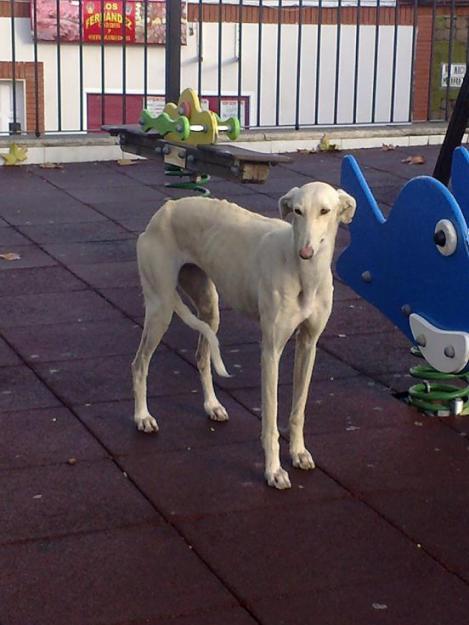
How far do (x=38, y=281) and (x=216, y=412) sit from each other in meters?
2.35

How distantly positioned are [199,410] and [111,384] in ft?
1.66

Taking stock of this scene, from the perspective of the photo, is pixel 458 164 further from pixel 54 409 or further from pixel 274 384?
pixel 54 409

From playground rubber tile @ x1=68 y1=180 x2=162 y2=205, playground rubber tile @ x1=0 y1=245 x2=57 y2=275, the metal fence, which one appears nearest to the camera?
playground rubber tile @ x1=0 y1=245 x2=57 y2=275

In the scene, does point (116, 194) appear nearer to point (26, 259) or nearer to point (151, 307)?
point (26, 259)

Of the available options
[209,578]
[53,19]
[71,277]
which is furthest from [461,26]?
[209,578]

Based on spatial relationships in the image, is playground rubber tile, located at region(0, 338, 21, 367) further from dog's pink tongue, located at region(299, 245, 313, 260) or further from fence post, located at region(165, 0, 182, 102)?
fence post, located at region(165, 0, 182, 102)

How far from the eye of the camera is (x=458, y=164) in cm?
543

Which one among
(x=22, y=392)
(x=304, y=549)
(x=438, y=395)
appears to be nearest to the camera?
(x=304, y=549)

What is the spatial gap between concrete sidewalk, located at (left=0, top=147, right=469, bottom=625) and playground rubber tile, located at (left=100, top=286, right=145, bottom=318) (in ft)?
0.05

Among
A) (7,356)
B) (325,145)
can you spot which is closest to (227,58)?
(325,145)

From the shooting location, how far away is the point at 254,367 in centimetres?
573

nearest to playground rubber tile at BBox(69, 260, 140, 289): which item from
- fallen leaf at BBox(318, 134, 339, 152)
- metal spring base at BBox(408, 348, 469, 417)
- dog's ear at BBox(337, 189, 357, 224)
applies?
metal spring base at BBox(408, 348, 469, 417)

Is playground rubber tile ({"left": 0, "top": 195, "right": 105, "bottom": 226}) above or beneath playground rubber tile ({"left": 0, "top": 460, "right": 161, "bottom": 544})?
above

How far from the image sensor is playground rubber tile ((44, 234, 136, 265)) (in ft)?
24.8
